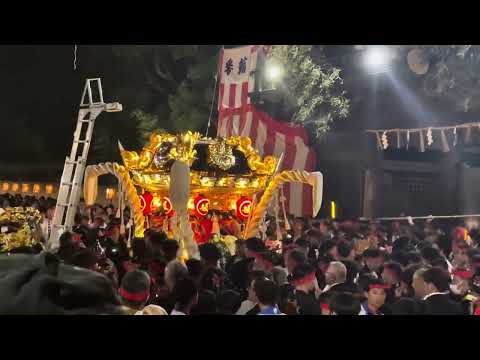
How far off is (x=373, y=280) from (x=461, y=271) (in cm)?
101

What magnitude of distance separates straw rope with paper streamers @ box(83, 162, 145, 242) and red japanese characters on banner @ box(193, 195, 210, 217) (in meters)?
0.89

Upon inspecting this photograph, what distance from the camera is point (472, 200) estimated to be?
10922mm

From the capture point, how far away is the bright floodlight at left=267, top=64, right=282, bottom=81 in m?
13.0

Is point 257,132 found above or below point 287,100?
below

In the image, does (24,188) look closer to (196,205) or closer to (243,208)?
(196,205)

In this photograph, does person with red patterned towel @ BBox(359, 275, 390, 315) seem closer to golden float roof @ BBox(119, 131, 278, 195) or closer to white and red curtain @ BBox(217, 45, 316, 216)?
golden float roof @ BBox(119, 131, 278, 195)

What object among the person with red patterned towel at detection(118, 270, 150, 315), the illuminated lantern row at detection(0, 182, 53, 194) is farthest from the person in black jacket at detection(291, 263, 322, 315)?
the illuminated lantern row at detection(0, 182, 53, 194)

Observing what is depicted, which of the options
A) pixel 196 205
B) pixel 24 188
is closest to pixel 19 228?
pixel 196 205

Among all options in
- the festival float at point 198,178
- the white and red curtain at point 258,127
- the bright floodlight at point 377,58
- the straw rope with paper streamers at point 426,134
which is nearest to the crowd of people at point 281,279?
the festival float at point 198,178

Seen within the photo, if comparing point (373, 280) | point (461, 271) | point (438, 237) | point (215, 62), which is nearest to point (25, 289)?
point (373, 280)

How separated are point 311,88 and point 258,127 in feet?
4.77

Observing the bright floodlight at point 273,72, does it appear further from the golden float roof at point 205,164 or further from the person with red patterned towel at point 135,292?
the person with red patterned towel at point 135,292

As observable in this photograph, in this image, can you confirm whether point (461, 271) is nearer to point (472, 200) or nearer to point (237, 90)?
point (472, 200)

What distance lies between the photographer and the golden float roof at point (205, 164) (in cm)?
934
